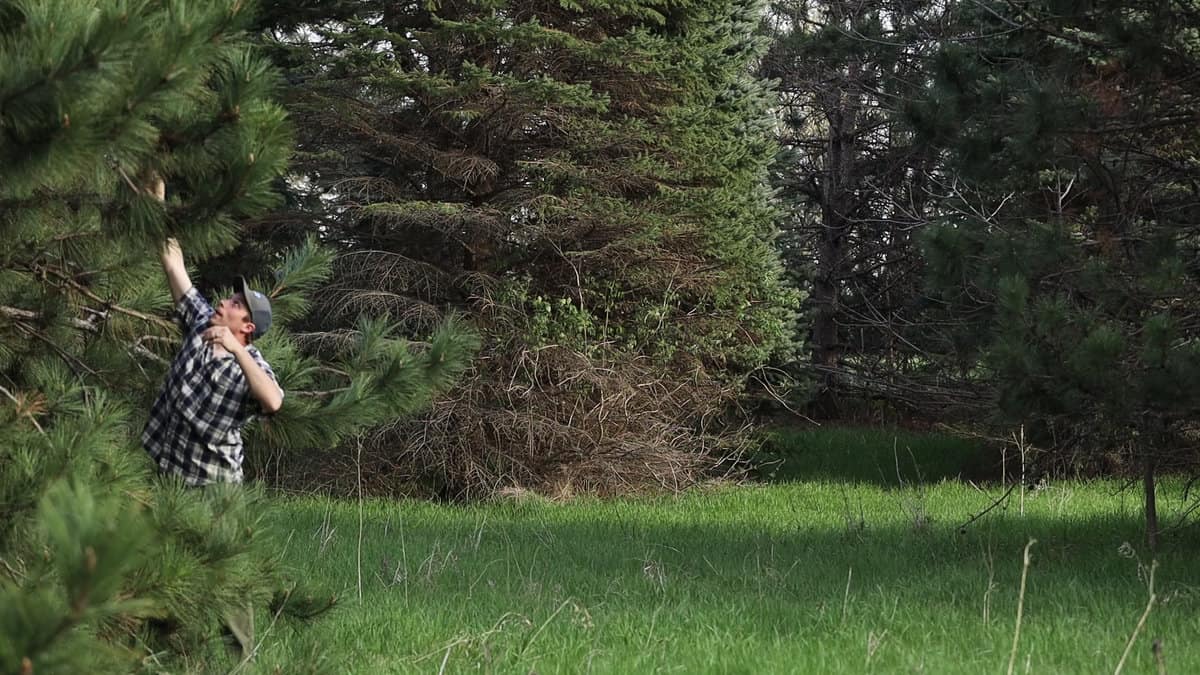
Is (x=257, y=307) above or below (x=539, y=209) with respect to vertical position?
below

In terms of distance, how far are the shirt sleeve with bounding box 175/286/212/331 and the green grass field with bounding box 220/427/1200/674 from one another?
2.44 ft

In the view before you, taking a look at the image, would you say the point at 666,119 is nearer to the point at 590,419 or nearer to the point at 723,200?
the point at 723,200

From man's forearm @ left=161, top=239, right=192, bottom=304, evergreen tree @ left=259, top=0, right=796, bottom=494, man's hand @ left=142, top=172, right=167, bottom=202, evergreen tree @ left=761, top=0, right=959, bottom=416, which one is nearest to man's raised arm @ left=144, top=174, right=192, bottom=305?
man's forearm @ left=161, top=239, right=192, bottom=304

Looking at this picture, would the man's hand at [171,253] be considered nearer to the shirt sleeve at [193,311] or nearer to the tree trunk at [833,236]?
the shirt sleeve at [193,311]

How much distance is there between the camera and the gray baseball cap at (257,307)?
16.1ft

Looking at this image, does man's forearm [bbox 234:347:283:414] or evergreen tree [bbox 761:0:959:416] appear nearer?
man's forearm [bbox 234:347:283:414]

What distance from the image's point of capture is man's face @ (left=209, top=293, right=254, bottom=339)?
15.9 feet

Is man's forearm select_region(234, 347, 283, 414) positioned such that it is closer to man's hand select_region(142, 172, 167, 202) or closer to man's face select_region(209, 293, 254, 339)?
man's face select_region(209, 293, 254, 339)

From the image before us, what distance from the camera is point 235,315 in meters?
4.90

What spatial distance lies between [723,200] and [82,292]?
936 centimetres

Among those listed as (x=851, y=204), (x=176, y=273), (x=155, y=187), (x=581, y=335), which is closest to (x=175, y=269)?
(x=176, y=273)

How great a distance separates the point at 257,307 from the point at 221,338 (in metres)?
0.27

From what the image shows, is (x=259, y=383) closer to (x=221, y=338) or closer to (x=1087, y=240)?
(x=221, y=338)

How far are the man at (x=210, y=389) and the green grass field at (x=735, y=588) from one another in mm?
398
